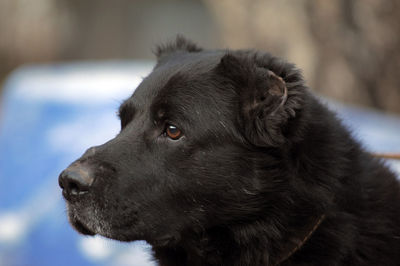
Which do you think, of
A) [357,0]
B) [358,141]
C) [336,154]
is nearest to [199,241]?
[336,154]

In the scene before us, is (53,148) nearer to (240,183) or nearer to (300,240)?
(240,183)

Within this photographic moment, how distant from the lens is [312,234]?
3.03 metres

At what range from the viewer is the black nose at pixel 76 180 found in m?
2.92

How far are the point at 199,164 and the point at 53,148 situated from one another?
3.67m

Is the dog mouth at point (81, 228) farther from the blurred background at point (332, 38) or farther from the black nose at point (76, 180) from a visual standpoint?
the blurred background at point (332, 38)

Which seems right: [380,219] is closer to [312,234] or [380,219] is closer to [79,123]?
[312,234]

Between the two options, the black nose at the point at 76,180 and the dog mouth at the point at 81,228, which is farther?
the dog mouth at the point at 81,228

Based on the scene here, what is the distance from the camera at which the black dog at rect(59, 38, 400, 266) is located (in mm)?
2986

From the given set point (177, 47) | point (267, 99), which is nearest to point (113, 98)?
point (177, 47)

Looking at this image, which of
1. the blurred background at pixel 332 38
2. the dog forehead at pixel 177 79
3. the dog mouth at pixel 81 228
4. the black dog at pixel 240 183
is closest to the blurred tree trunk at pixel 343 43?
the blurred background at pixel 332 38

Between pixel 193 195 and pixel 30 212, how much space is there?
347cm

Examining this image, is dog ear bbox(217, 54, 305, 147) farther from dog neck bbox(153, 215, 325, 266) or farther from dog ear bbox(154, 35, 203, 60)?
dog ear bbox(154, 35, 203, 60)

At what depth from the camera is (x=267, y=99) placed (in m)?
2.95

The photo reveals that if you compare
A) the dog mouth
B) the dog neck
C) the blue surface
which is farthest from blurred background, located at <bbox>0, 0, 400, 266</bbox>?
the dog mouth
